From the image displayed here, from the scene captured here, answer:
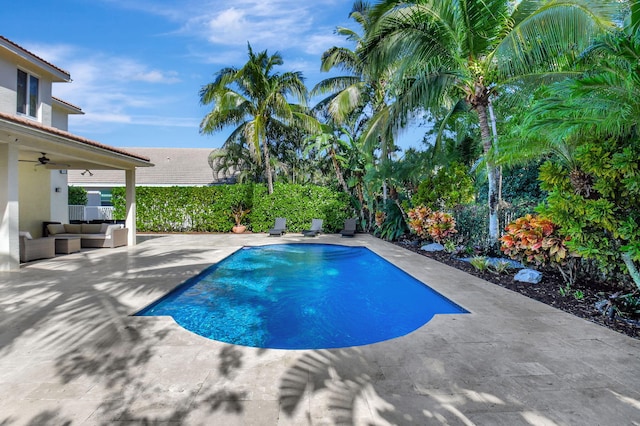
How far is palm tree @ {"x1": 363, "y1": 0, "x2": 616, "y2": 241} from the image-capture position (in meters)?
7.40

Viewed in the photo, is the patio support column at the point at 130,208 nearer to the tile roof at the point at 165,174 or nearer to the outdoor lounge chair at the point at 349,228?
the outdoor lounge chair at the point at 349,228

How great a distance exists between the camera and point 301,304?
7.55 metres

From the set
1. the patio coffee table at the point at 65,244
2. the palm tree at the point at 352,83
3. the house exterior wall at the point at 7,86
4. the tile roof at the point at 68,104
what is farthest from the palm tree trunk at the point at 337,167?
the house exterior wall at the point at 7,86

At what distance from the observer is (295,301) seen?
25.4ft

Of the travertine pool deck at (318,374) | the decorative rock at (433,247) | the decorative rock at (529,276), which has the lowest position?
the travertine pool deck at (318,374)

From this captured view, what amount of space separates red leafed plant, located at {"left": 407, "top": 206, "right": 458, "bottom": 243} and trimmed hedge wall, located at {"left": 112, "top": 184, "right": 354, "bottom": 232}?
658 cm

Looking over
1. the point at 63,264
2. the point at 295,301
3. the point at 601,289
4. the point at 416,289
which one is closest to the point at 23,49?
the point at 63,264

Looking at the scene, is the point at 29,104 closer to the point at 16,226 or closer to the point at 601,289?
the point at 16,226

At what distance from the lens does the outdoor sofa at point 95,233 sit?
13.1m

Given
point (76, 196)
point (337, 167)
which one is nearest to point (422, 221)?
point (337, 167)

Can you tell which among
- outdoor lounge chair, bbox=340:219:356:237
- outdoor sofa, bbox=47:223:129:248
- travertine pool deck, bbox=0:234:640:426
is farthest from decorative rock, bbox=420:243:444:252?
outdoor sofa, bbox=47:223:129:248

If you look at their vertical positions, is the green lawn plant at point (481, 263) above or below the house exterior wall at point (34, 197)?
below

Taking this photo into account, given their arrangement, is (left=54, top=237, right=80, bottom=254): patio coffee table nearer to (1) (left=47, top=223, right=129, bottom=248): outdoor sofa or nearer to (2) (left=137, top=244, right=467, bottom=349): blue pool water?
(1) (left=47, top=223, right=129, bottom=248): outdoor sofa

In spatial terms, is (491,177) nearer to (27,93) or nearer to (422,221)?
(422,221)
